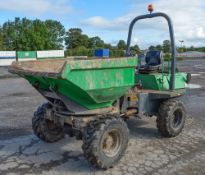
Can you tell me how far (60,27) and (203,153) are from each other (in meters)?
82.4

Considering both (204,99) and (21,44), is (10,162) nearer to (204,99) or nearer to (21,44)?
(204,99)

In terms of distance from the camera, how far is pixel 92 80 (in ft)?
16.2

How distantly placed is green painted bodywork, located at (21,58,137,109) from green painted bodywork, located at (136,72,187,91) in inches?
53.4

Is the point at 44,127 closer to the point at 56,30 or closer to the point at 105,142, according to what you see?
the point at 105,142

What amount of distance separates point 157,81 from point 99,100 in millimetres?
1855

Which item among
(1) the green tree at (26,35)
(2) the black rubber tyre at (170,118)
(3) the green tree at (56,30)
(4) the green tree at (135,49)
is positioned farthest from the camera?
(3) the green tree at (56,30)

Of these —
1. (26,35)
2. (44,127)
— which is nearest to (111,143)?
(44,127)

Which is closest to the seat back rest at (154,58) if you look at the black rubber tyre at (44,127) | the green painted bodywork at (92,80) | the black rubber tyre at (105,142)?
the green painted bodywork at (92,80)

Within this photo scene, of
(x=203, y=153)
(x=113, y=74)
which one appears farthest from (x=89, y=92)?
(x=203, y=153)

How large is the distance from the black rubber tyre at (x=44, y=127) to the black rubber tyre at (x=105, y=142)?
4.31ft

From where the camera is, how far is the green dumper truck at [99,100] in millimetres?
4926

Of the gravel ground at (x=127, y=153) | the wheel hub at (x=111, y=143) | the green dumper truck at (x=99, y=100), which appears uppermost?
the green dumper truck at (x=99, y=100)

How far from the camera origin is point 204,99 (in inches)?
450

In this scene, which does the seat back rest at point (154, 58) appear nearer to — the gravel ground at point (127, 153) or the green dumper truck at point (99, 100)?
the green dumper truck at point (99, 100)
